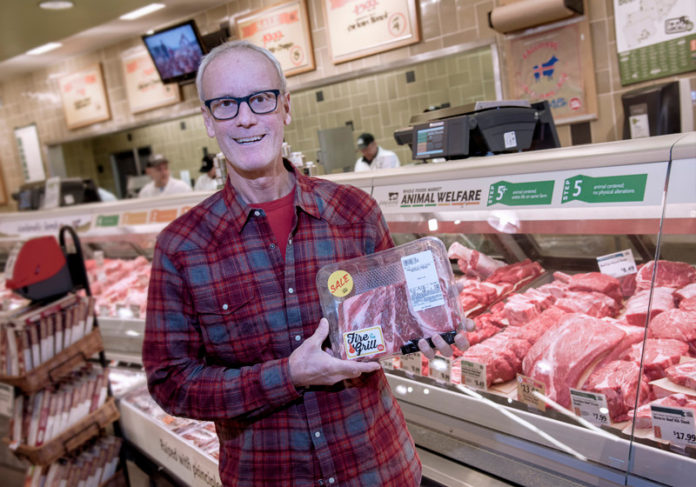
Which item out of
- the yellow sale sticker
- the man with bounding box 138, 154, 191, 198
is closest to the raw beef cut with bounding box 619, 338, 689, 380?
the yellow sale sticker

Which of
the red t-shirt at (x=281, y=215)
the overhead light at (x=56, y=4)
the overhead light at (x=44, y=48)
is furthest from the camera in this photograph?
the overhead light at (x=44, y=48)

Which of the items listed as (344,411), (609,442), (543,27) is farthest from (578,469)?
(543,27)

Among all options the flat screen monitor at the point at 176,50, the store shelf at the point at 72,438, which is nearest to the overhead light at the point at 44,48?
the flat screen monitor at the point at 176,50

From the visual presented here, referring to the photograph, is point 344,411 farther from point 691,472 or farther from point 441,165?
point 441,165

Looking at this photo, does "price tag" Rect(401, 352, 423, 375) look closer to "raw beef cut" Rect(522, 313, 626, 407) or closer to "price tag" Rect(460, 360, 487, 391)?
"price tag" Rect(460, 360, 487, 391)

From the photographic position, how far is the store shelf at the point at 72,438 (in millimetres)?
2930

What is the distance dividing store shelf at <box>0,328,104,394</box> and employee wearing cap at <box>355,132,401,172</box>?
3989 mm

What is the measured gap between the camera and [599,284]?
2.12m

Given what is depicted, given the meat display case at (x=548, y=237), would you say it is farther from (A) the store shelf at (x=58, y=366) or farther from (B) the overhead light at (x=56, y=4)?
(B) the overhead light at (x=56, y=4)

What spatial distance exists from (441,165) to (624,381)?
103 centimetres

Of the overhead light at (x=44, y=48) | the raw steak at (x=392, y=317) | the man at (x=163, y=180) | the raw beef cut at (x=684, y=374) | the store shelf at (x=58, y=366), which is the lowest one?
the store shelf at (x=58, y=366)

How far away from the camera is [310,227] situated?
4.75ft

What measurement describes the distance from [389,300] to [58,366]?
2385mm

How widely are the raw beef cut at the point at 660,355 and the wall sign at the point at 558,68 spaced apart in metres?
3.53
